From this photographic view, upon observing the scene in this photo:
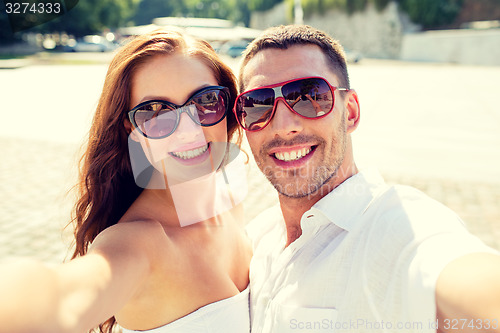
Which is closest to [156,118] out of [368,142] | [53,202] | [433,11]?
[53,202]

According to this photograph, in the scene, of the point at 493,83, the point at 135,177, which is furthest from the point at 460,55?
the point at 135,177

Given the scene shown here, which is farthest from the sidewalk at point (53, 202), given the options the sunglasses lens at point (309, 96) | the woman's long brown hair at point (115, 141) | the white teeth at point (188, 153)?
the sunglasses lens at point (309, 96)

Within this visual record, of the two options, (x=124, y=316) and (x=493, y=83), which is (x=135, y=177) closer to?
(x=124, y=316)

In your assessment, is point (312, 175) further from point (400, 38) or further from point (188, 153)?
point (400, 38)

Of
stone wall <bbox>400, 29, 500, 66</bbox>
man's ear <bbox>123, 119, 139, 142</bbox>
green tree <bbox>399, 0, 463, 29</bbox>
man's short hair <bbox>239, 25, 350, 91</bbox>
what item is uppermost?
man's short hair <bbox>239, 25, 350, 91</bbox>

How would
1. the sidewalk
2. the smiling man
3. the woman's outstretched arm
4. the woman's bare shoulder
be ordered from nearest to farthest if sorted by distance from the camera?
the woman's outstretched arm, the smiling man, the woman's bare shoulder, the sidewalk

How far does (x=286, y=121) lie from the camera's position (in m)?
2.04

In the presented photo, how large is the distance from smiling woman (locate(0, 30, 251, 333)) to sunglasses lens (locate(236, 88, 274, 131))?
129mm

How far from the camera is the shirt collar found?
1727 millimetres

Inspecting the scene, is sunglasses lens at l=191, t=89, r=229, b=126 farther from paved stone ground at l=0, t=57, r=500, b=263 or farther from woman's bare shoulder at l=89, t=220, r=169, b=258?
paved stone ground at l=0, t=57, r=500, b=263

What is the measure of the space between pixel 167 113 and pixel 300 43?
0.79m

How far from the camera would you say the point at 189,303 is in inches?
71.9

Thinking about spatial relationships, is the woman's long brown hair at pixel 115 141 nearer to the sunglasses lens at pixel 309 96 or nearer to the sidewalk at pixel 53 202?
the sunglasses lens at pixel 309 96

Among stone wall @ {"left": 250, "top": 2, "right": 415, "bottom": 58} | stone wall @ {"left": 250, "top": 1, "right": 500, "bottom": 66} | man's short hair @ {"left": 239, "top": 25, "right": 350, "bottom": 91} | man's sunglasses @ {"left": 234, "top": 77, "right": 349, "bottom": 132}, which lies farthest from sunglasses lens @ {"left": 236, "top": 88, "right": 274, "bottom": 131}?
stone wall @ {"left": 250, "top": 2, "right": 415, "bottom": 58}
